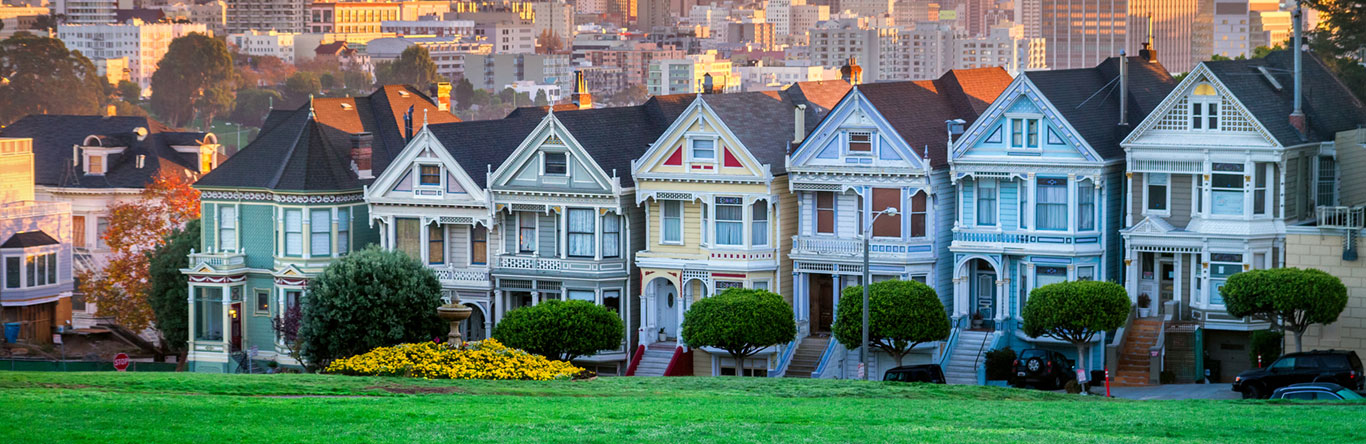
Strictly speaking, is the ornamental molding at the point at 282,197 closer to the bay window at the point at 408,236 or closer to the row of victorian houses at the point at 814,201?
the row of victorian houses at the point at 814,201

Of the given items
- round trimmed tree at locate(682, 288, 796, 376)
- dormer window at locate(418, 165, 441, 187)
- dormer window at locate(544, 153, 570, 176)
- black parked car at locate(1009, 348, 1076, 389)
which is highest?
dormer window at locate(544, 153, 570, 176)

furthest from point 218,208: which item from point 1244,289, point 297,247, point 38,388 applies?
point 1244,289

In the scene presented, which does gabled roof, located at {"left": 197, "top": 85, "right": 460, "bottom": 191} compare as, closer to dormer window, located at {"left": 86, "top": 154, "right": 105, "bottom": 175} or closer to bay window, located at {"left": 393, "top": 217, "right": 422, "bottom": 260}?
bay window, located at {"left": 393, "top": 217, "right": 422, "bottom": 260}

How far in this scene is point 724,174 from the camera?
57.7 meters

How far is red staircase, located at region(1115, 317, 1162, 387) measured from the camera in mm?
53500

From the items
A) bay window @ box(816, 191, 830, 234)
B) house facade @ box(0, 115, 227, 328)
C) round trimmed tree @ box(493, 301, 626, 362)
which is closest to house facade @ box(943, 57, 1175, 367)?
bay window @ box(816, 191, 830, 234)

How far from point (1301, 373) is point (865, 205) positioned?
13.5 m

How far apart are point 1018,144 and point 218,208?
24179 millimetres

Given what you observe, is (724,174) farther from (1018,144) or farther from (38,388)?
(38,388)

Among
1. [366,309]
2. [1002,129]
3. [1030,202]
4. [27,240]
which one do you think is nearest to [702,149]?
[1002,129]

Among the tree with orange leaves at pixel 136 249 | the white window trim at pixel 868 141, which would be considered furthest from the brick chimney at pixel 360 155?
the white window trim at pixel 868 141

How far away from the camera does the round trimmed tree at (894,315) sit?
53.4 m

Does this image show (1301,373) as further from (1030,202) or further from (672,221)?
(672,221)

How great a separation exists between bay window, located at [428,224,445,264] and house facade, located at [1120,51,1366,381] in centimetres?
1959
